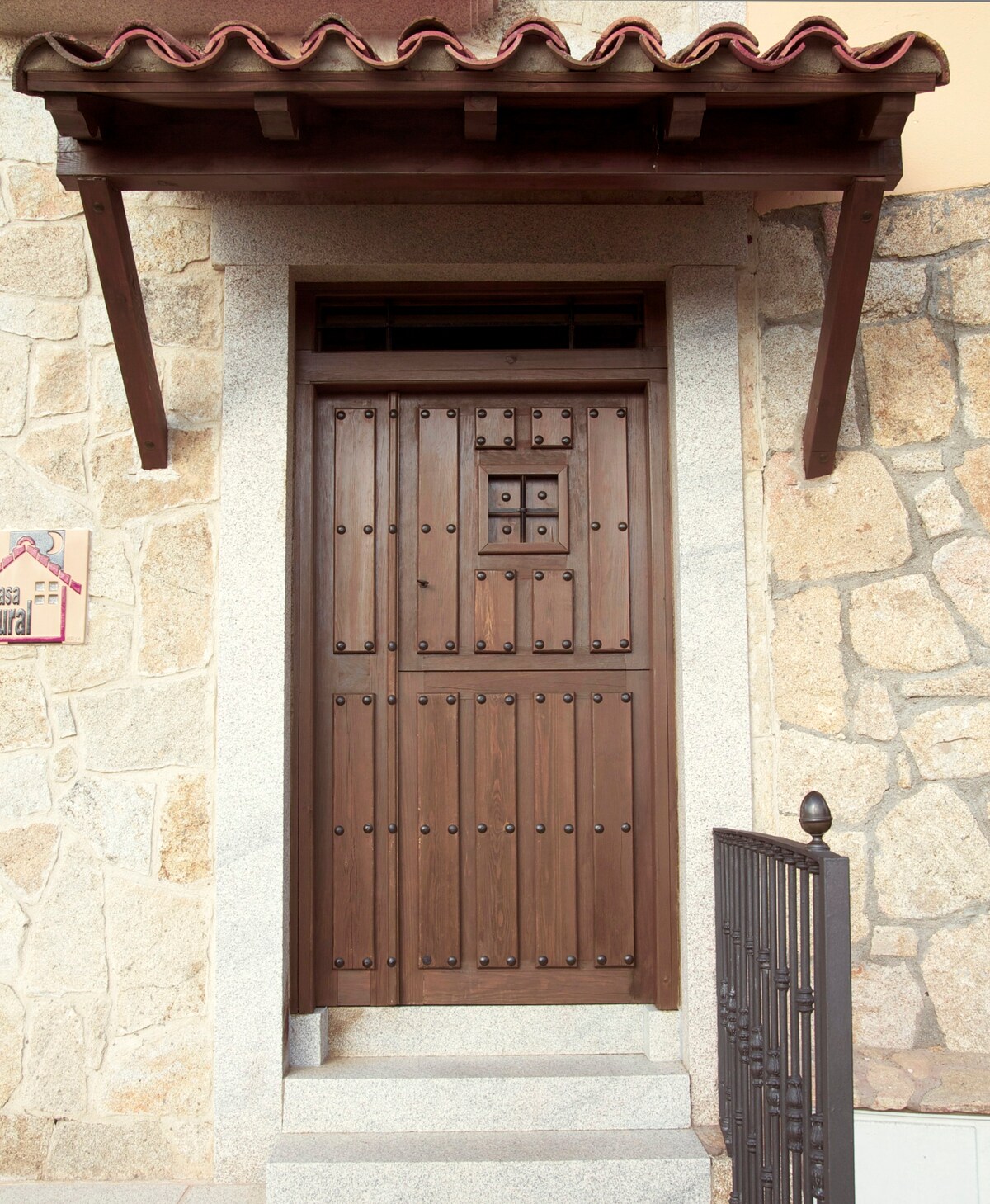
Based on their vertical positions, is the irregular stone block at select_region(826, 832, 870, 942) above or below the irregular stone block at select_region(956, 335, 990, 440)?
below

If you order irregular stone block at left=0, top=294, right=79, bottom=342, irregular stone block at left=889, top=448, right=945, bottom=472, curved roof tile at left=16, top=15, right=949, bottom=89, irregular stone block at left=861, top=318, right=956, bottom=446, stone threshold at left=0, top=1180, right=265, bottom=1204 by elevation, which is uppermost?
curved roof tile at left=16, top=15, right=949, bottom=89

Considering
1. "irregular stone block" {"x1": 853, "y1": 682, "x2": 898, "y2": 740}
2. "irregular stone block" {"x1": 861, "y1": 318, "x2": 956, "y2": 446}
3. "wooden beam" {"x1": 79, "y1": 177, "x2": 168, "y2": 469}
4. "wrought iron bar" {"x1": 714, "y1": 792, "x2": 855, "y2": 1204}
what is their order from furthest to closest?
"irregular stone block" {"x1": 861, "y1": 318, "x2": 956, "y2": 446}
"irregular stone block" {"x1": 853, "y1": 682, "x2": 898, "y2": 740}
"wooden beam" {"x1": 79, "y1": 177, "x2": 168, "y2": 469}
"wrought iron bar" {"x1": 714, "y1": 792, "x2": 855, "y2": 1204}

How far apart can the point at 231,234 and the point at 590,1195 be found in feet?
10.4

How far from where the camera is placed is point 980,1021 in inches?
124

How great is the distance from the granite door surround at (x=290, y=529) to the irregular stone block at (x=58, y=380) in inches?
19.7

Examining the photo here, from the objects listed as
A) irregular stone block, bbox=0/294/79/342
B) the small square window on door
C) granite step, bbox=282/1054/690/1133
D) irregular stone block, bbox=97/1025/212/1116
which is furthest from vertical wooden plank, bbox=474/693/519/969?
irregular stone block, bbox=0/294/79/342

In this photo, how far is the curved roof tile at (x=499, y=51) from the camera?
8.11ft

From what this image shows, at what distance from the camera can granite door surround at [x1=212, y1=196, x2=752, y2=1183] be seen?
3193 millimetres

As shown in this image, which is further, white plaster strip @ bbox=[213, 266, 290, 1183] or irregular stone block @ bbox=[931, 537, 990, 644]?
irregular stone block @ bbox=[931, 537, 990, 644]

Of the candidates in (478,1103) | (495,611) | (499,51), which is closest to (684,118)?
(499,51)

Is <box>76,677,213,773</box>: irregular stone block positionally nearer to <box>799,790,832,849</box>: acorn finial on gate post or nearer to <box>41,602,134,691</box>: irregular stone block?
<box>41,602,134,691</box>: irregular stone block

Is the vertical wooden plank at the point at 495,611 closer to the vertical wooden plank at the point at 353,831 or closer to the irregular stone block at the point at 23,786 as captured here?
the vertical wooden plank at the point at 353,831

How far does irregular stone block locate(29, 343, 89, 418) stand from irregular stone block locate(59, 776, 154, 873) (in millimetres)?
1224

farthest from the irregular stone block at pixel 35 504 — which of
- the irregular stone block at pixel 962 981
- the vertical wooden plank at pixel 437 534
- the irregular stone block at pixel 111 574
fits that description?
the irregular stone block at pixel 962 981
